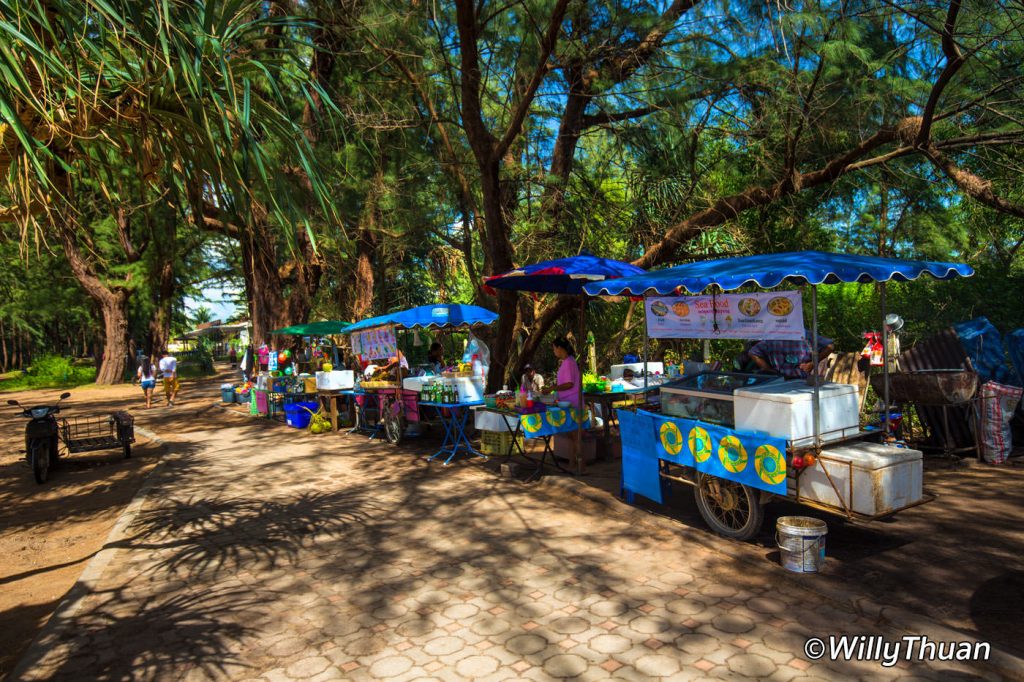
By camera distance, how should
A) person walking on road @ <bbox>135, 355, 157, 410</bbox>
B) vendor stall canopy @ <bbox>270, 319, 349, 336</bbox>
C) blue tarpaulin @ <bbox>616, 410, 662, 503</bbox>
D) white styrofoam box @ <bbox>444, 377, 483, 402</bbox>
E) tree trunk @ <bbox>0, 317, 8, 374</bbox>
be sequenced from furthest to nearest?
tree trunk @ <bbox>0, 317, 8, 374</bbox>, person walking on road @ <bbox>135, 355, 157, 410</bbox>, vendor stall canopy @ <bbox>270, 319, 349, 336</bbox>, white styrofoam box @ <bbox>444, 377, 483, 402</bbox>, blue tarpaulin @ <bbox>616, 410, 662, 503</bbox>

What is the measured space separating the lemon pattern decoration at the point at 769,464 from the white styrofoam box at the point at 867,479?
0.41 ft

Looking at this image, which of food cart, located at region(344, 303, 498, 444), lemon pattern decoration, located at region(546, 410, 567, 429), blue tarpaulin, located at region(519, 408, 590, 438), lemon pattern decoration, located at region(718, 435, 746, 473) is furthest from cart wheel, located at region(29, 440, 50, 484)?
lemon pattern decoration, located at region(718, 435, 746, 473)

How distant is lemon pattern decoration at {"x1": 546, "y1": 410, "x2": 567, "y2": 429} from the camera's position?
7848 mm

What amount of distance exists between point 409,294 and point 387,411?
11.2m

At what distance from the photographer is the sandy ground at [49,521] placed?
503 cm

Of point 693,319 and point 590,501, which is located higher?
point 693,319

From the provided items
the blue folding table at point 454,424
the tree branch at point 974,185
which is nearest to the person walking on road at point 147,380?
the blue folding table at point 454,424

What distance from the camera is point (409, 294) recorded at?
21.8 m

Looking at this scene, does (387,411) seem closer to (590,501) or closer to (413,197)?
(413,197)

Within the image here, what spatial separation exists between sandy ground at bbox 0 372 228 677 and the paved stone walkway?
421 millimetres

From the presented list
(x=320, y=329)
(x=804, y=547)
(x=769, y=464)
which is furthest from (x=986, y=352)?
(x=320, y=329)

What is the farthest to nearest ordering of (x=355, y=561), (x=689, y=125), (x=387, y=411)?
(x=387, y=411), (x=689, y=125), (x=355, y=561)

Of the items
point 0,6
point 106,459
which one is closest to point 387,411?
point 106,459

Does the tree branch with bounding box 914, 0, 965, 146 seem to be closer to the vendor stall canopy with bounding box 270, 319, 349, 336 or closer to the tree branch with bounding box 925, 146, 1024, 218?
the tree branch with bounding box 925, 146, 1024, 218
